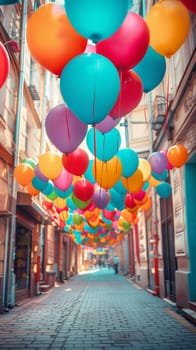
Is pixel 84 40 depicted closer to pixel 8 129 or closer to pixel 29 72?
pixel 8 129

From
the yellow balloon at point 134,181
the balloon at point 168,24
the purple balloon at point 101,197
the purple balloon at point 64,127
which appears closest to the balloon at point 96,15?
the balloon at point 168,24

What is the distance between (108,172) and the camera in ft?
21.7

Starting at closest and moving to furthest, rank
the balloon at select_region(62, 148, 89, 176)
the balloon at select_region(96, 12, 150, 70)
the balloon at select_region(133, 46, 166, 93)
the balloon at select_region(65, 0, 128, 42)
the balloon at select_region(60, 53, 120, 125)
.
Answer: the balloon at select_region(65, 0, 128, 42)
the balloon at select_region(60, 53, 120, 125)
the balloon at select_region(96, 12, 150, 70)
the balloon at select_region(133, 46, 166, 93)
the balloon at select_region(62, 148, 89, 176)

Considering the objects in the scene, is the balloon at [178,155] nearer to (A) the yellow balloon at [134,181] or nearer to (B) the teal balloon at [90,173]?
(A) the yellow balloon at [134,181]

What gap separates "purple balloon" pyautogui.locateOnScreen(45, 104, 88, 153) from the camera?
4977mm

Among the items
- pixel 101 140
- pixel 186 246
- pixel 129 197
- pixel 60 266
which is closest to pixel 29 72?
pixel 129 197

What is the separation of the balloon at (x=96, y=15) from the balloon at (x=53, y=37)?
1.59 feet

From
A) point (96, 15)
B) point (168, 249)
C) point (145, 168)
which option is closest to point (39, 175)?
point (145, 168)

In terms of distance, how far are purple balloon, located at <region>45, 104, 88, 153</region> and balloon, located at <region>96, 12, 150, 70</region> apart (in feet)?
4.35

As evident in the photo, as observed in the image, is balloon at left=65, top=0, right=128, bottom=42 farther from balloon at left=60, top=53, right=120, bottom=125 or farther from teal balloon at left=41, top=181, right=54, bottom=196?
teal balloon at left=41, top=181, right=54, bottom=196

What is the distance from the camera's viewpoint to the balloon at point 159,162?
7.84 meters

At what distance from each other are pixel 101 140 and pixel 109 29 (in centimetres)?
281

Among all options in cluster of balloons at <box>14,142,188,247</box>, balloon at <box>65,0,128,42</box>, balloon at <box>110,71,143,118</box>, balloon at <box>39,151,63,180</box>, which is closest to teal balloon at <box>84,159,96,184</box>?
cluster of balloons at <box>14,142,188,247</box>

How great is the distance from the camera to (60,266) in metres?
21.4
